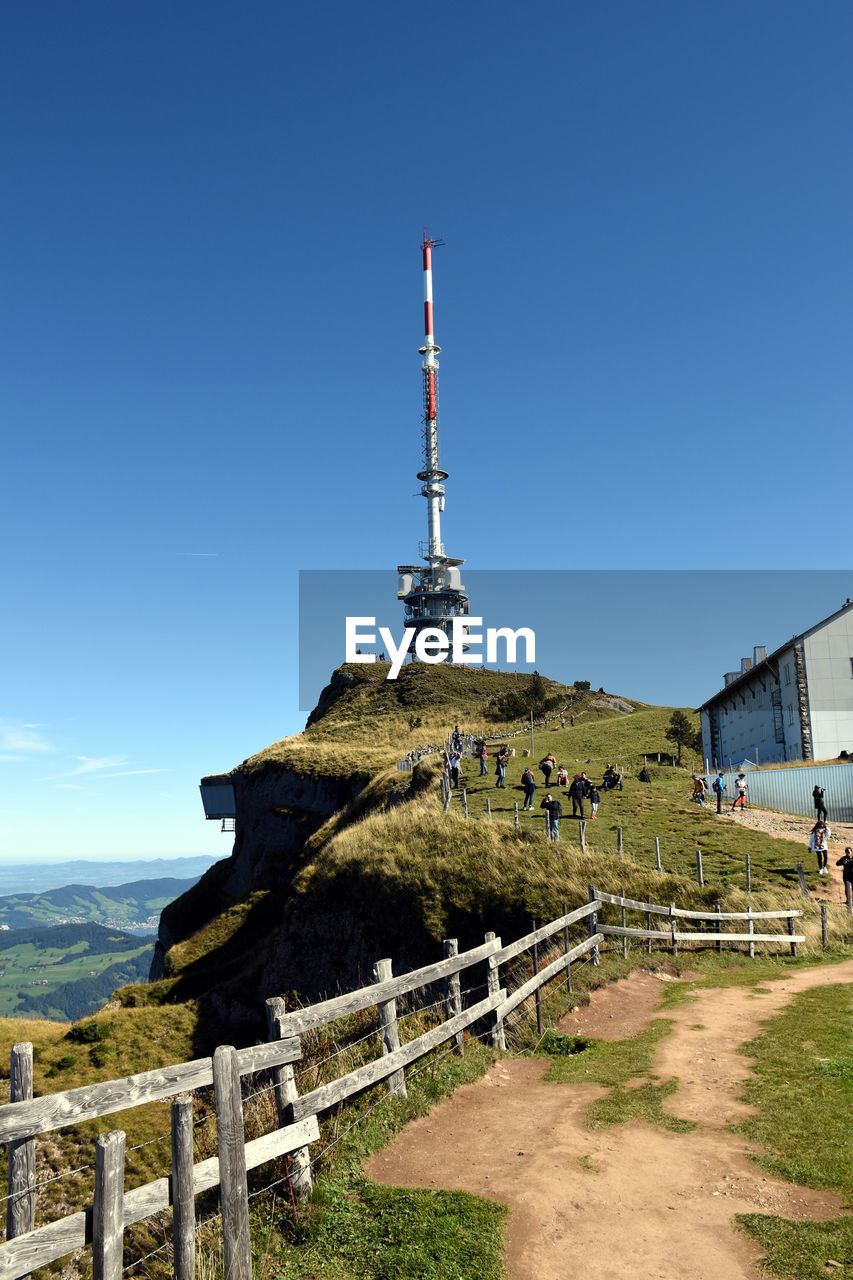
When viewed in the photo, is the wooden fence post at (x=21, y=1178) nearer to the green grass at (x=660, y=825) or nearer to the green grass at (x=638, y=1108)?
the green grass at (x=638, y=1108)

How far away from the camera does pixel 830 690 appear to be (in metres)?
47.0

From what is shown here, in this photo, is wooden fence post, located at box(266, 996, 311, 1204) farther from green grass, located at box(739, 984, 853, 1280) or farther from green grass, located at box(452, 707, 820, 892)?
green grass, located at box(452, 707, 820, 892)

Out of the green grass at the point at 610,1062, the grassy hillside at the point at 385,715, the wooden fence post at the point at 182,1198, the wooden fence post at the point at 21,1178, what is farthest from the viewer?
Result: the grassy hillside at the point at 385,715

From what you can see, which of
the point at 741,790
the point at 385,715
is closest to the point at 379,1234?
the point at 741,790

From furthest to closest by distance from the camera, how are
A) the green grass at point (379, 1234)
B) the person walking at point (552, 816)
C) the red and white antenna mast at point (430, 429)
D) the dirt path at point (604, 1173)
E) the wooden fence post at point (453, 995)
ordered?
the red and white antenna mast at point (430, 429) → the person walking at point (552, 816) → the wooden fence post at point (453, 995) → the dirt path at point (604, 1173) → the green grass at point (379, 1234)

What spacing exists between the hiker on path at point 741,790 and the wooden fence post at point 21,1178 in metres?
39.2

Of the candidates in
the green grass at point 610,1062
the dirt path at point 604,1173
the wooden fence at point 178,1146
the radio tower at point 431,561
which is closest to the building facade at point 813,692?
the green grass at point 610,1062

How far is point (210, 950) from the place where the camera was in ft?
168

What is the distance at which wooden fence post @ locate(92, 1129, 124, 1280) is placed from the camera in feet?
17.2

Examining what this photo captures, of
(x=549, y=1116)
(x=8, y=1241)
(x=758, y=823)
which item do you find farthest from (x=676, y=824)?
(x=8, y=1241)

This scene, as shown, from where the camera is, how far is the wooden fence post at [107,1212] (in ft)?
→ 17.2

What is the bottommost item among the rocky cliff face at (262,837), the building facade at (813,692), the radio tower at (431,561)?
the rocky cliff face at (262,837)

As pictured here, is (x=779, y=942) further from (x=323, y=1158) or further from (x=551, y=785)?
(x=551, y=785)

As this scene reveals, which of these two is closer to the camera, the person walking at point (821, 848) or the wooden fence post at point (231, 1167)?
the wooden fence post at point (231, 1167)
